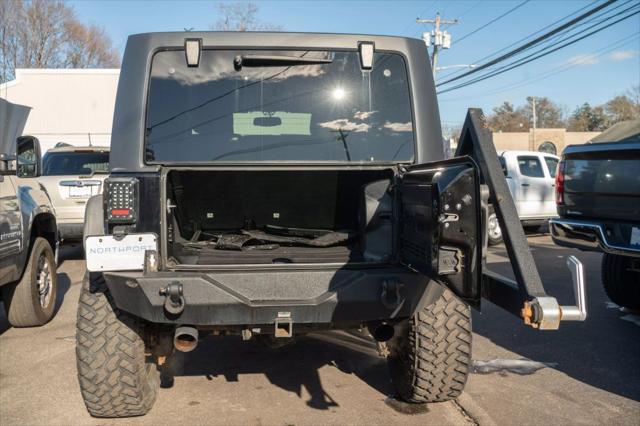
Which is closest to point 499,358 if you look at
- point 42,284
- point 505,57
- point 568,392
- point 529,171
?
point 568,392

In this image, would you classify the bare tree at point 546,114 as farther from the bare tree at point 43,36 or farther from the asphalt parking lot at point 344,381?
the asphalt parking lot at point 344,381

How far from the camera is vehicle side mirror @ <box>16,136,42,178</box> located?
5130mm

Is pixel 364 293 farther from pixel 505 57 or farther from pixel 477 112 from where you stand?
pixel 505 57

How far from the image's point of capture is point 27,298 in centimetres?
571

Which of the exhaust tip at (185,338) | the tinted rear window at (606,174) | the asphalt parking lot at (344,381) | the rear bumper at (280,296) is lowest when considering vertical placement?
the asphalt parking lot at (344,381)

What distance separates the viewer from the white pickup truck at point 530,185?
1257 cm

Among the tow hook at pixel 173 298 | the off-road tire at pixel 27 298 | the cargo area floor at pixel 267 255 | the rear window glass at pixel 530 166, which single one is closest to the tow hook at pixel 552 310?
the cargo area floor at pixel 267 255

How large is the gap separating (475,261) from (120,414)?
239 centimetres

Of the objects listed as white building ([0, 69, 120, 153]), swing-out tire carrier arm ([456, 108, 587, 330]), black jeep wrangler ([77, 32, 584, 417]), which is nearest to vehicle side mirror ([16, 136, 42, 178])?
black jeep wrangler ([77, 32, 584, 417])

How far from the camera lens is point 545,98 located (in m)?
79.5

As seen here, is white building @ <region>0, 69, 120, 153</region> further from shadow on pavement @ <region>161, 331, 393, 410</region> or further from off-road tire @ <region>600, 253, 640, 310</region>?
off-road tire @ <region>600, 253, 640, 310</region>

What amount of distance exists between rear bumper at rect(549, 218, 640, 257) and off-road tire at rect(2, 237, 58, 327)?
5.17m

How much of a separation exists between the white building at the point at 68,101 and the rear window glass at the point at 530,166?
1403 centimetres

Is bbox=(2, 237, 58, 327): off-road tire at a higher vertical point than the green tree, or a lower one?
lower
